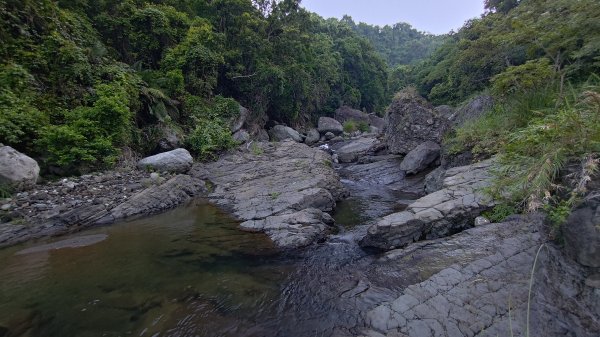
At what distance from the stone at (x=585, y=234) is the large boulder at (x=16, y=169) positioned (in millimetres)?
10408

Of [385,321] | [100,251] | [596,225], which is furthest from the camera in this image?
[100,251]

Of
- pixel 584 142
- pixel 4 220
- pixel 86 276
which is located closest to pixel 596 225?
pixel 584 142

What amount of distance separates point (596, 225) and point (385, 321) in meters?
2.31

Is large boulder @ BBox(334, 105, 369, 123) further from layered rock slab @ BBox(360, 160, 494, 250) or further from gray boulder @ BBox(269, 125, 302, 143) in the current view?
layered rock slab @ BBox(360, 160, 494, 250)

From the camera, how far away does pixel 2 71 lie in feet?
26.6

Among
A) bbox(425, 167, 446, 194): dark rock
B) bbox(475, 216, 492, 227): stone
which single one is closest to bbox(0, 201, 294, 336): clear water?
bbox(475, 216, 492, 227): stone

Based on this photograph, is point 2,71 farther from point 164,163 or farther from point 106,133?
point 164,163

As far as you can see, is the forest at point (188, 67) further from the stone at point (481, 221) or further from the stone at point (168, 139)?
the stone at point (481, 221)

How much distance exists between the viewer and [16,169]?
23.0ft

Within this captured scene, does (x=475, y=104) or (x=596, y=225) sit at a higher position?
(x=475, y=104)

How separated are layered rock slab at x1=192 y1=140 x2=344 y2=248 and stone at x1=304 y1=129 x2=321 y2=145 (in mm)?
9457

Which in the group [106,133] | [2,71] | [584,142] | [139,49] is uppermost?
[139,49]

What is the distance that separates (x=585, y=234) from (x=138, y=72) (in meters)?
15.2

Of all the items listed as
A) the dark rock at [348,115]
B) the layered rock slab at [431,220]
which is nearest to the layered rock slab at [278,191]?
the layered rock slab at [431,220]
